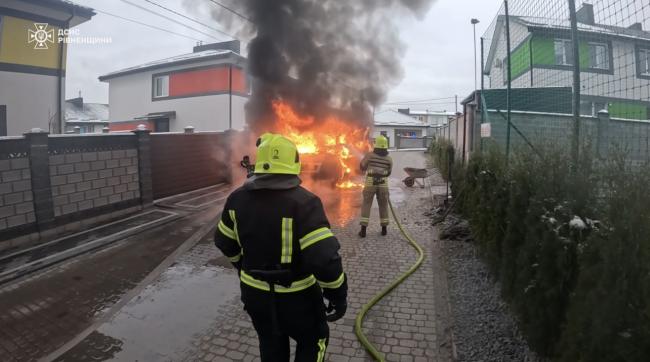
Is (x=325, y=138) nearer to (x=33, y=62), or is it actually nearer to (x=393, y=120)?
(x=33, y=62)

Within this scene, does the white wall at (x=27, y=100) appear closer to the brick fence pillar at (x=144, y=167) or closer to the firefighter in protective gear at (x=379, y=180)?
the brick fence pillar at (x=144, y=167)

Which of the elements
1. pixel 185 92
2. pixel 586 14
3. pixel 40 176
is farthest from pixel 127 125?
pixel 586 14

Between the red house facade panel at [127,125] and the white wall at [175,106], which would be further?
the red house facade panel at [127,125]

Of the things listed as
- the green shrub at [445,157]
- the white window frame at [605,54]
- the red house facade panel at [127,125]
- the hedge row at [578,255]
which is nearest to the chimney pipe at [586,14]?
the white window frame at [605,54]

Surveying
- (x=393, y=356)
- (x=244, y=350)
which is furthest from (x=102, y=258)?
(x=393, y=356)

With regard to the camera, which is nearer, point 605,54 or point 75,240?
point 605,54

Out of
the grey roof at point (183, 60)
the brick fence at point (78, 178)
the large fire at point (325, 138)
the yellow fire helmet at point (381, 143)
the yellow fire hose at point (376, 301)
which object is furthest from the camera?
the grey roof at point (183, 60)

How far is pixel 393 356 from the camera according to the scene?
3072mm

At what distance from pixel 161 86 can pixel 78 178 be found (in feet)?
50.7

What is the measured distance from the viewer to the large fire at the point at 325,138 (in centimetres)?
1152

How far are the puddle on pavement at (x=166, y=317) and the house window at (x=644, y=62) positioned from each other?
4.01m

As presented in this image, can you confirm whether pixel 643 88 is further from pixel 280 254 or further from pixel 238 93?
pixel 238 93

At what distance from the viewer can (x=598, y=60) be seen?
119 inches

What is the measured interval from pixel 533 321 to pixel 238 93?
18.6m
